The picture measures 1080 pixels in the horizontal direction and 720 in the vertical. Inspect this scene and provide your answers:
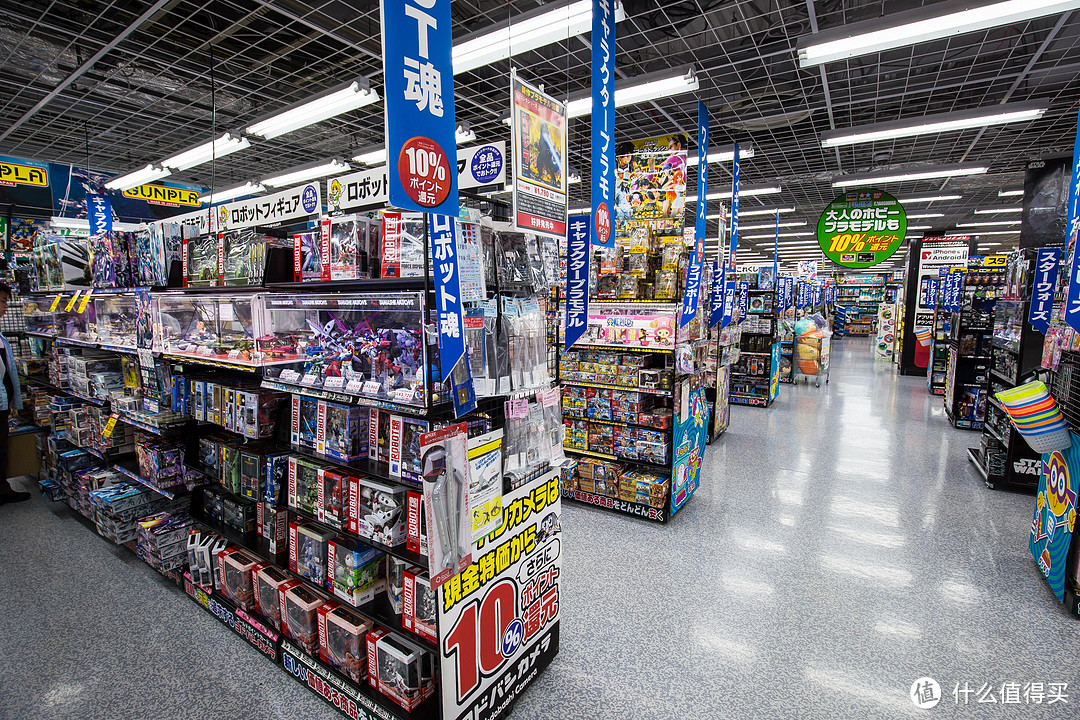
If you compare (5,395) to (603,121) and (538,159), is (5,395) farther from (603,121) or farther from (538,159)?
(603,121)

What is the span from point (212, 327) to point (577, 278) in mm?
2106

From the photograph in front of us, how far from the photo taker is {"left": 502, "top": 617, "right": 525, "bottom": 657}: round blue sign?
2.11 metres

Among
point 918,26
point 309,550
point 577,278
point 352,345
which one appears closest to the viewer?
point 352,345

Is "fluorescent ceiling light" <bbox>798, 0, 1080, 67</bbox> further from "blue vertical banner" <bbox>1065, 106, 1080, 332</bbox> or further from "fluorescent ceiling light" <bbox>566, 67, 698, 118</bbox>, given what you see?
"blue vertical banner" <bbox>1065, 106, 1080, 332</bbox>

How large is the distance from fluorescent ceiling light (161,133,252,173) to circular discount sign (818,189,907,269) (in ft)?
29.6

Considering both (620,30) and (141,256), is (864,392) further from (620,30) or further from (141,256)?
(141,256)

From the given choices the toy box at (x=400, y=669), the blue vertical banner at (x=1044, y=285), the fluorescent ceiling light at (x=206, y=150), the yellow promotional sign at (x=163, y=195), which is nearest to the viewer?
the toy box at (x=400, y=669)

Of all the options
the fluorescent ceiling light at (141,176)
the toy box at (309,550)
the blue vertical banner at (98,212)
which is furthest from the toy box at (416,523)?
the fluorescent ceiling light at (141,176)

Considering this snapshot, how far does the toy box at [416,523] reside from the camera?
1813mm

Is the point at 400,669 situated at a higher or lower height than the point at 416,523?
lower

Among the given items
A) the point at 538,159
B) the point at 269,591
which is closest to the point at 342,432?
the point at 269,591

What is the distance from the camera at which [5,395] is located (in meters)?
4.23

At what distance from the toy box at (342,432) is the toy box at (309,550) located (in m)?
0.38

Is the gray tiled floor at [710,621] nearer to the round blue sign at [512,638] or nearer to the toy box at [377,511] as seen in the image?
the round blue sign at [512,638]
